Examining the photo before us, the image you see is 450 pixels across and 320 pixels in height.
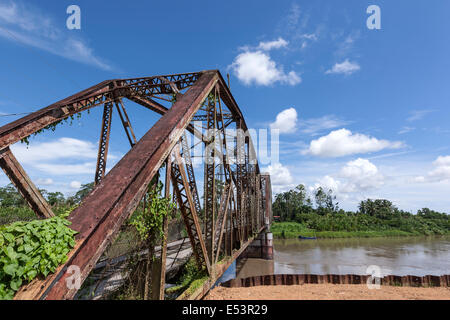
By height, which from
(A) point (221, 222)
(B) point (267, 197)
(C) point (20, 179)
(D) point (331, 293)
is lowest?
(D) point (331, 293)

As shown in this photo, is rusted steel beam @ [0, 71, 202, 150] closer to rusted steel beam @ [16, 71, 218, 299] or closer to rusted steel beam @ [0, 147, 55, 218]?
rusted steel beam @ [0, 147, 55, 218]

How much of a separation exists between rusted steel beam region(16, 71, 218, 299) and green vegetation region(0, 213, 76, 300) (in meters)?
0.07

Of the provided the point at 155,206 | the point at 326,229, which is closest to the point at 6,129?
the point at 155,206

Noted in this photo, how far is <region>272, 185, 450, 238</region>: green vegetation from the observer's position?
50.9 metres

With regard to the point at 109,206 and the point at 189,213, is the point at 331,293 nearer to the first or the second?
the point at 189,213

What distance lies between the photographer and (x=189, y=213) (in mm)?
5387

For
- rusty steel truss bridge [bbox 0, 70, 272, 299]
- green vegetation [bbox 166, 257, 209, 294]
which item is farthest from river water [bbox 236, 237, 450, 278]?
green vegetation [bbox 166, 257, 209, 294]

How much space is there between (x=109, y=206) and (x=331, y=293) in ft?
43.3

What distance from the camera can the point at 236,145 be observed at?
1241cm

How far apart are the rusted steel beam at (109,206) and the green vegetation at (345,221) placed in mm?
47697

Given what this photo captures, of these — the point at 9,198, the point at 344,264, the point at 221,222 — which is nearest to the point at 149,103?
the point at 221,222

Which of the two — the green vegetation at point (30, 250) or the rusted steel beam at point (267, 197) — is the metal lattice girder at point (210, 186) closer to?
the green vegetation at point (30, 250)

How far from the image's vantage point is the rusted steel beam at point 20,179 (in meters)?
4.84
